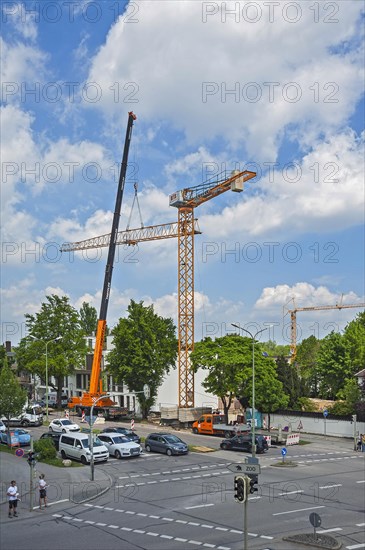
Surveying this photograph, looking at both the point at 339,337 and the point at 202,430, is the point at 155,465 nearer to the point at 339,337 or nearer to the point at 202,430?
the point at 202,430

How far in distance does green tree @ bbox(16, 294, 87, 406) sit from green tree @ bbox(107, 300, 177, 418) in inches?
450

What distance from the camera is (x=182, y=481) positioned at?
32875mm

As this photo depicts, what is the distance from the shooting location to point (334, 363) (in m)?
73.4

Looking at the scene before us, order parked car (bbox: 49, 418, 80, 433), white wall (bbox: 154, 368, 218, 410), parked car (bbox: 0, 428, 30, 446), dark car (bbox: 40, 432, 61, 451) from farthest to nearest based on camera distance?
white wall (bbox: 154, 368, 218, 410) < parked car (bbox: 49, 418, 80, 433) < parked car (bbox: 0, 428, 30, 446) < dark car (bbox: 40, 432, 61, 451)

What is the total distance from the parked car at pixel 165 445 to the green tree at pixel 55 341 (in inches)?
1251

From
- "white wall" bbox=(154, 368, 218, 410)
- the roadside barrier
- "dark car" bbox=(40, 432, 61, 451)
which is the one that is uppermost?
"white wall" bbox=(154, 368, 218, 410)

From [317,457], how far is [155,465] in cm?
1286

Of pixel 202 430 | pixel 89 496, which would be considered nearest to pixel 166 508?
pixel 89 496

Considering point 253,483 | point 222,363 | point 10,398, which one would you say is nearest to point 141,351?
point 222,363

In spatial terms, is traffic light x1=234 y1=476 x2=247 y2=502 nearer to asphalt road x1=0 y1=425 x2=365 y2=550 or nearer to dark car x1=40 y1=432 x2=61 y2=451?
asphalt road x1=0 y1=425 x2=365 y2=550

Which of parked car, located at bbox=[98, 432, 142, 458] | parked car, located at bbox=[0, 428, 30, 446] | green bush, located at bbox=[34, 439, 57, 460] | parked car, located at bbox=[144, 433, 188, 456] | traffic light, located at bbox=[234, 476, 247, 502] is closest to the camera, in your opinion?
traffic light, located at bbox=[234, 476, 247, 502]

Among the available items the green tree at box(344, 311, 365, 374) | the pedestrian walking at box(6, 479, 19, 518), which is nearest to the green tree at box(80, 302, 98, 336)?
the green tree at box(344, 311, 365, 374)

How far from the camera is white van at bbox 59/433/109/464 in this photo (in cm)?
3888

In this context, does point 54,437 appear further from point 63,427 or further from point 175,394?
point 175,394
